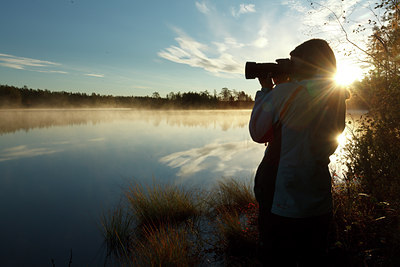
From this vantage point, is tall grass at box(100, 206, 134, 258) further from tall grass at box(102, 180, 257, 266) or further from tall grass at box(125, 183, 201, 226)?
tall grass at box(125, 183, 201, 226)

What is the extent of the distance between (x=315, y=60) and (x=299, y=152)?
1.82ft

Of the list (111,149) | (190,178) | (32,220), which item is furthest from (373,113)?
(111,149)

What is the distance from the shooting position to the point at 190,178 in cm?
755

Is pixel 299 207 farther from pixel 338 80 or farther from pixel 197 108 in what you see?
pixel 197 108

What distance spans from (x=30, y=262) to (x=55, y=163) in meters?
7.70

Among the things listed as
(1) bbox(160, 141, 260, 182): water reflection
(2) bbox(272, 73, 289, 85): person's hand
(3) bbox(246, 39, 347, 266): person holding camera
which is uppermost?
(2) bbox(272, 73, 289, 85): person's hand

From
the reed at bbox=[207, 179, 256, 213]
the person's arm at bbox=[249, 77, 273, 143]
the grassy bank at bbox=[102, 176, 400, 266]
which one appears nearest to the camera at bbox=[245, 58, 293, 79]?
the person's arm at bbox=[249, 77, 273, 143]

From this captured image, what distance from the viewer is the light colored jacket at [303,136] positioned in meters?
1.14

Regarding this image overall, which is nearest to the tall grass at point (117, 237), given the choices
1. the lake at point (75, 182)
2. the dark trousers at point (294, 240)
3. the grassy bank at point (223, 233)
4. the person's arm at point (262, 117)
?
the grassy bank at point (223, 233)

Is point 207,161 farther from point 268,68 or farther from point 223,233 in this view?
point 268,68

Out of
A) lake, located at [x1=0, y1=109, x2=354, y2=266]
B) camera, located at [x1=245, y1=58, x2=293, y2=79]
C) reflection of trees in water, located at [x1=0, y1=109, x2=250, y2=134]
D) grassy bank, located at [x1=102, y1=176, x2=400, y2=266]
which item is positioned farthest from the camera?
reflection of trees in water, located at [x1=0, y1=109, x2=250, y2=134]

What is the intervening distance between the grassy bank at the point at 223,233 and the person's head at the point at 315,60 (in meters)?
1.62

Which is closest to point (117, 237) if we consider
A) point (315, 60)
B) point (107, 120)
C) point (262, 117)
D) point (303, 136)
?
point (262, 117)

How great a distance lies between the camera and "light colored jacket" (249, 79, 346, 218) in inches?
44.8
